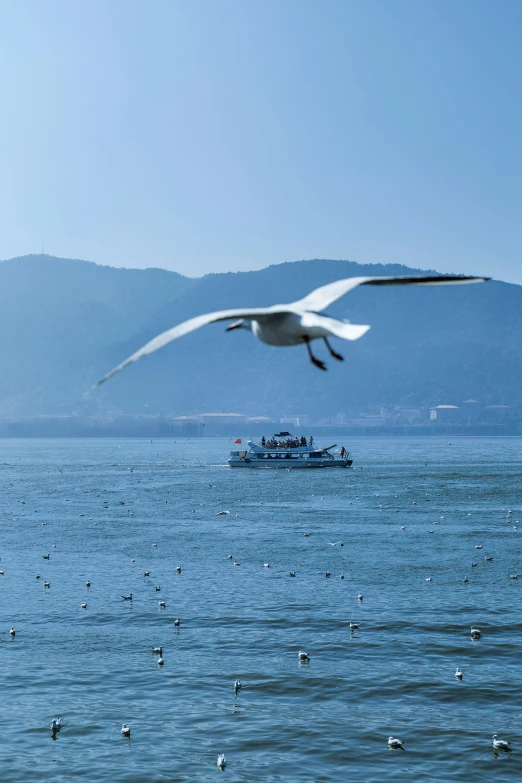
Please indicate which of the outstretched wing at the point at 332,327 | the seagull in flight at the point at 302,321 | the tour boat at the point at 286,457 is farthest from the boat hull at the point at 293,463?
the outstretched wing at the point at 332,327

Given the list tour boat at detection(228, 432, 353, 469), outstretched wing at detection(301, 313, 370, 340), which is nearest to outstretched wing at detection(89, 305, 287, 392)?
outstretched wing at detection(301, 313, 370, 340)

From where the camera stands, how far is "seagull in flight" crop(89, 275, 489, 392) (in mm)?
3910

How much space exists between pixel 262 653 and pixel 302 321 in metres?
30.6

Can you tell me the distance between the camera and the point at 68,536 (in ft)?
217

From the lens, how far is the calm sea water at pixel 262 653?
25.0 m

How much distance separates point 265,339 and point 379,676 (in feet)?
93.6

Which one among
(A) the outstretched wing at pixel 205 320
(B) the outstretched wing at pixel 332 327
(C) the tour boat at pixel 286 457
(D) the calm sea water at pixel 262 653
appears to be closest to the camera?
(B) the outstretched wing at pixel 332 327

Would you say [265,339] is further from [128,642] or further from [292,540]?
[292,540]

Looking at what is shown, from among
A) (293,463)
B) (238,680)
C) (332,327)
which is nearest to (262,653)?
(238,680)

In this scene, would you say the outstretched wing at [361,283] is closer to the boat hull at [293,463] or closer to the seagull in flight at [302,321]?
the seagull in flight at [302,321]

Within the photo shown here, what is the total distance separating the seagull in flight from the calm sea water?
2153cm

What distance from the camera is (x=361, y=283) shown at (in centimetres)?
445

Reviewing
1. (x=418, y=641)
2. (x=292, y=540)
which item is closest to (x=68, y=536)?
(x=292, y=540)

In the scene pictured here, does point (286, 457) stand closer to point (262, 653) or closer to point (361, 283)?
point (262, 653)
